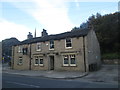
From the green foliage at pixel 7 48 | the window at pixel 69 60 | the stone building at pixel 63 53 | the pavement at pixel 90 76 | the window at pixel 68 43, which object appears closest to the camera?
the pavement at pixel 90 76

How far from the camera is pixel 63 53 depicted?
820 inches

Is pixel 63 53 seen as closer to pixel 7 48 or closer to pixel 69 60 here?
pixel 69 60

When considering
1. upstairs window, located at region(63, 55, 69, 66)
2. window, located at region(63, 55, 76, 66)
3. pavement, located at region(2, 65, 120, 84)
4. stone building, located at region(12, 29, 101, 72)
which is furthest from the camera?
upstairs window, located at region(63, 55, 69, 66)

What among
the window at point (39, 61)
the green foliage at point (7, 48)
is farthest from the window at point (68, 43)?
the green foliage at point (7, 48)

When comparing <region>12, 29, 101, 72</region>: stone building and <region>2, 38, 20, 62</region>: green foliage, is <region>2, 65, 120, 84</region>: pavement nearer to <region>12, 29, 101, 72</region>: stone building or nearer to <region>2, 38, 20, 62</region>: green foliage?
<region>12, 29, 101, 72</region>: stone building

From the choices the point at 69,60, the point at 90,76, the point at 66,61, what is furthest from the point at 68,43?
the point at 90,76

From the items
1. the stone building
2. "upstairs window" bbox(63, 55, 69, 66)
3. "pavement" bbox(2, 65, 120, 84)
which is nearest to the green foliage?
the stone building

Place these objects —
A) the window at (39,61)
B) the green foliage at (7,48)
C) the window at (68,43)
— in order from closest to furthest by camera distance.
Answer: the window at (68,43)
the window at (39,61)
the green foliage at (7,48)

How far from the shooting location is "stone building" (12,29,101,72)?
19172mm

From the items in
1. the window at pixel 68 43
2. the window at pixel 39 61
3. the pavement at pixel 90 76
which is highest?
the window at pixel 68 43

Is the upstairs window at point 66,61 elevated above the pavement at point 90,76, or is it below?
above

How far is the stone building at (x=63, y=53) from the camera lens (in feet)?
62.9

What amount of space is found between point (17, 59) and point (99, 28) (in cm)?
2726

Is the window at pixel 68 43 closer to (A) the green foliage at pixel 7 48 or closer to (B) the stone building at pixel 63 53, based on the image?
(B) the stone building at pixel 63 53
